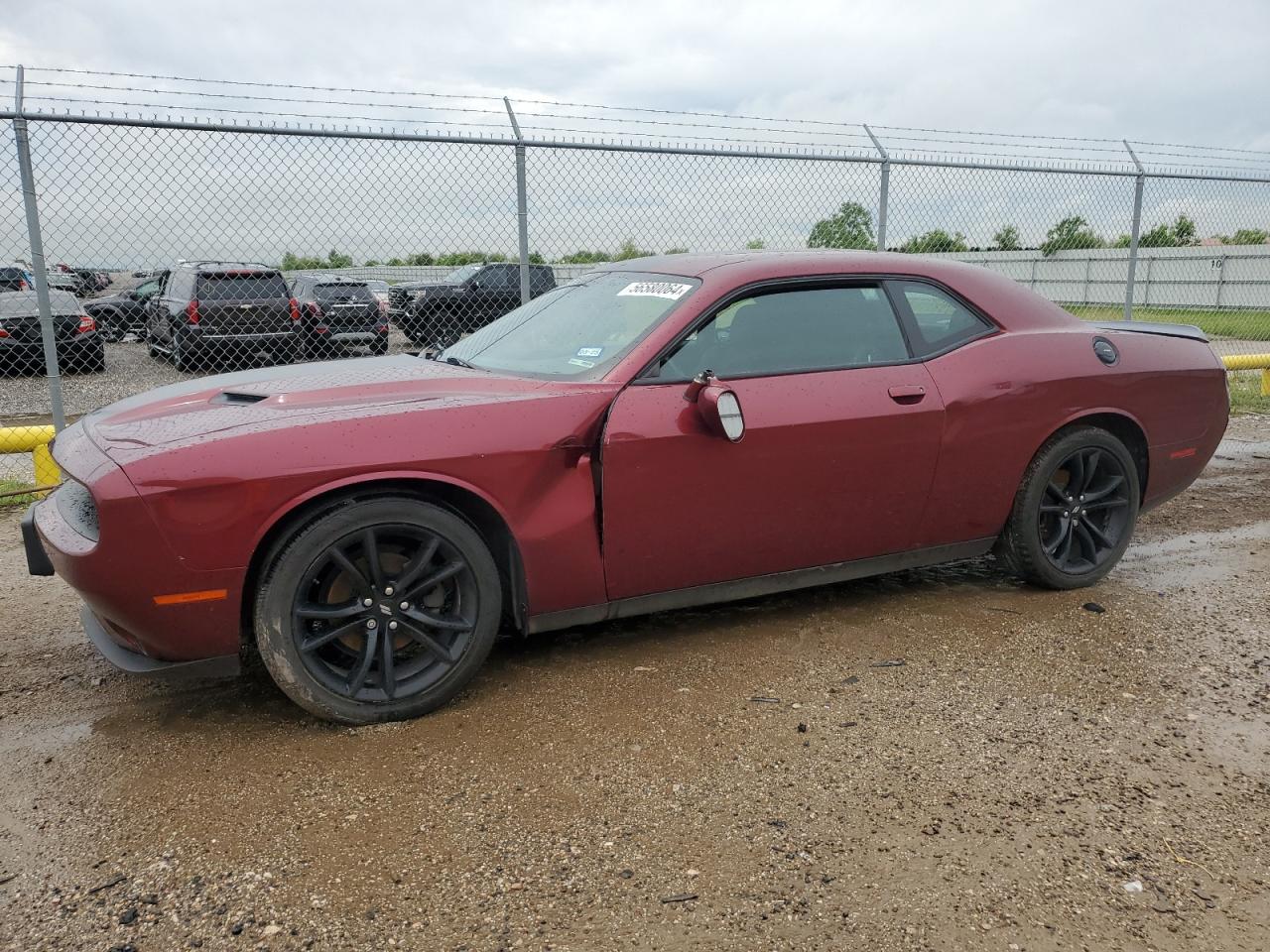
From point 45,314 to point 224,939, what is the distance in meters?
4.78

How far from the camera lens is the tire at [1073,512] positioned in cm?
416

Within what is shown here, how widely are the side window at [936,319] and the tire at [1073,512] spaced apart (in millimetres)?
625

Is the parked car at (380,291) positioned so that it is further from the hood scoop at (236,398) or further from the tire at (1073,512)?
the tire at (1073,512)

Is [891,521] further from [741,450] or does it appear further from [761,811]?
[761,811]

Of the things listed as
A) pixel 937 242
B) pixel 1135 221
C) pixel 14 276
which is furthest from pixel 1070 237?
pixel 14 276

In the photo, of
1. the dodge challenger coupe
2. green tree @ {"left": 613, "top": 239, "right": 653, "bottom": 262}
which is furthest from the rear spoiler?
green tree @ {"left": 613, "top": 239, "right": 653, "bottom": 262}

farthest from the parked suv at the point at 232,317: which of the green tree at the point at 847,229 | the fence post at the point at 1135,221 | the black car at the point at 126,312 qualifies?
the fence post at the point at 1135,221

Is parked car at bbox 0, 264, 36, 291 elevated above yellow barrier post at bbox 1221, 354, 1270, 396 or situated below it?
above

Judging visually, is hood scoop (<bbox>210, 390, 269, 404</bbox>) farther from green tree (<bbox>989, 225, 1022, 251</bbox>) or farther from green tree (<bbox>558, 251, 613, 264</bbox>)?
green tree (<bbox>989, 225, 1022, 251</bbox>)

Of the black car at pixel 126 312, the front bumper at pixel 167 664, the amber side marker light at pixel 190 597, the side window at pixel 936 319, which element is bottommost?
the front bumper at pixel 167 664

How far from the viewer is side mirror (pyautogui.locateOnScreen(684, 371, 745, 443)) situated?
128 inches

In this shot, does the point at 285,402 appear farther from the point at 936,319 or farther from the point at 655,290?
the point at 936,319

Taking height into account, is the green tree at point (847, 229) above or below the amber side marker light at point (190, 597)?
above

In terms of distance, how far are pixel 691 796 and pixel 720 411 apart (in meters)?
1.25
